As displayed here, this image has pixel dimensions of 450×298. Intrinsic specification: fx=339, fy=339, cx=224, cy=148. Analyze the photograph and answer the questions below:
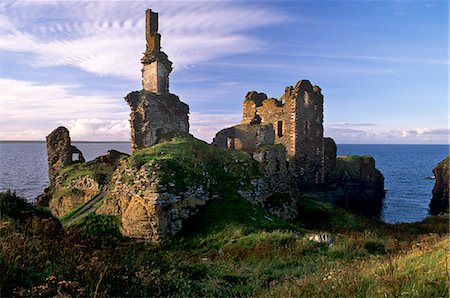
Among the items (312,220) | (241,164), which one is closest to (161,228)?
(241,164)

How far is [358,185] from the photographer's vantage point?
4738cm

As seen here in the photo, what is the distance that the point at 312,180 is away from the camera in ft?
128

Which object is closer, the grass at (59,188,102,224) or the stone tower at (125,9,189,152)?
the grass at (59,188,102,224)

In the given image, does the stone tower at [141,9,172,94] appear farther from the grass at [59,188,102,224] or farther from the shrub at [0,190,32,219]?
the shrub at [0,190,32,219]

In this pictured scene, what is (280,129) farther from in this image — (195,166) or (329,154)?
(195,166)

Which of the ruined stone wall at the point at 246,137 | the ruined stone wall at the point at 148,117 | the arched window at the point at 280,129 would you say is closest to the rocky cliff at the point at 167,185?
the ruined stone wall at the point at 148,117

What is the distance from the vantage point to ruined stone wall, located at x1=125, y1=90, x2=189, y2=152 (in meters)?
25.1

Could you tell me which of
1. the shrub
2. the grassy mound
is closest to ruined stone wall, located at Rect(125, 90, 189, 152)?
the grassy mound

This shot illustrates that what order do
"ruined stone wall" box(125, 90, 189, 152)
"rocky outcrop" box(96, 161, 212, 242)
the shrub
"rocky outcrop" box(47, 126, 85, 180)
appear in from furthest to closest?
"rocky outcrop" box(47, 126, 85, 180)
"ruined stone wall" box(125, 90, 189, 152)
"rocky outcrop" box(96, 161, 212, 242)
the shrub

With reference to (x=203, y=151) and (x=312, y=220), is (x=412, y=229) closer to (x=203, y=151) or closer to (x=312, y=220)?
(x=312, y=220)

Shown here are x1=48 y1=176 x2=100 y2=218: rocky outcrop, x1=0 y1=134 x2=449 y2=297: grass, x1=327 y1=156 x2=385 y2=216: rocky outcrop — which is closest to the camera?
x1=0 y1=134 x2=449 y2=297: grass

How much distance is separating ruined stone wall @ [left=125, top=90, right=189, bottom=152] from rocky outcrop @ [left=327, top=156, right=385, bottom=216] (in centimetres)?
2461

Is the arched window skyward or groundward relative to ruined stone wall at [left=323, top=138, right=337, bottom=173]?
skyward

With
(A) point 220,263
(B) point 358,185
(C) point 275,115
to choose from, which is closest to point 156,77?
(C) point 275,115
